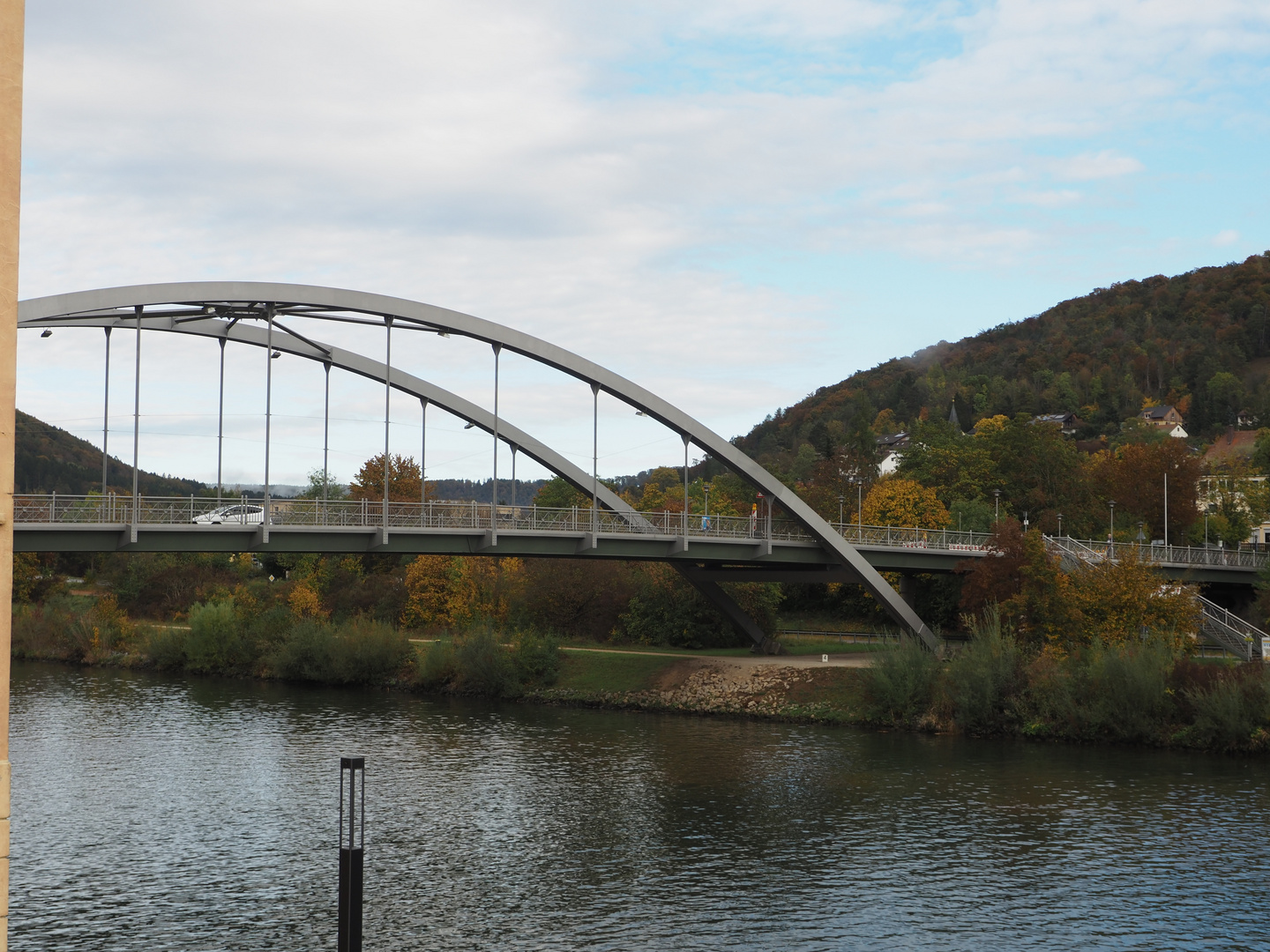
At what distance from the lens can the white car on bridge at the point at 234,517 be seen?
30.6 metres

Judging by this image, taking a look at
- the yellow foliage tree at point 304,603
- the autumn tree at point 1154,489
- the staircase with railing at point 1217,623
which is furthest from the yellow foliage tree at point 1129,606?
→ the yellow foliage tree at point 304,603

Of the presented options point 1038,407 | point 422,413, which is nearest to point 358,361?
point 422,413

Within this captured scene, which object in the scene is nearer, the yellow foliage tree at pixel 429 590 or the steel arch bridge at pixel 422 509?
the steel arch bridge at pixel 422 509

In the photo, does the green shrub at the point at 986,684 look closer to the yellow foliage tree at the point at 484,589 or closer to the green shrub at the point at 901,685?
the green shrub at the point at 901,685

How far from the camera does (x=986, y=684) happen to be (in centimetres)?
3694

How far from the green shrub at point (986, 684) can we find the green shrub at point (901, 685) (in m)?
0.96

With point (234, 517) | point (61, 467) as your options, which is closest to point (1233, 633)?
point (234, 517)

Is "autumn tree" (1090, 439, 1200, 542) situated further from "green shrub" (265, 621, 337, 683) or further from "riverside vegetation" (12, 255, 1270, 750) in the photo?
"green shrub" (265, 621, 337, 683)

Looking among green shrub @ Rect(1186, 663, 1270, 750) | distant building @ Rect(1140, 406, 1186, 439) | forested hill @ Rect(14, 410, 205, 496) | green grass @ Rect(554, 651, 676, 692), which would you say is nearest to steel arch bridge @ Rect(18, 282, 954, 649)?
green grass @ Rect(554, 651, 676, 692)

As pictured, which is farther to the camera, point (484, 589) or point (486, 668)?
point (484, 589)

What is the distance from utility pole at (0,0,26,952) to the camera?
6.39m

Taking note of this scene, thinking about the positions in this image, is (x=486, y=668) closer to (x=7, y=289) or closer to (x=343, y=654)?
(x=343, y=654)

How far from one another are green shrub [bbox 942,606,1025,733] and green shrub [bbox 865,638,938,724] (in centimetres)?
96

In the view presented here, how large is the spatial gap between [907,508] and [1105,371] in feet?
296
